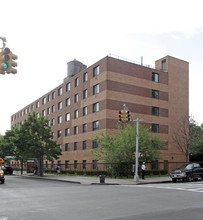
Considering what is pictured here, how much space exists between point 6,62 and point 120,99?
30.7m

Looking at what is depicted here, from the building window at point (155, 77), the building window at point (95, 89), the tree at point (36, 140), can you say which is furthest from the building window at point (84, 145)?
the building window at point (155, 77)

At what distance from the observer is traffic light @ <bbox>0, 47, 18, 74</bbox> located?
29.2 feet

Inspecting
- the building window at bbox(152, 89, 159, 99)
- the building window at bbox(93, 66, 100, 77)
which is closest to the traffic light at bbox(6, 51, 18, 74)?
the building window at bbox(93, 66, 100, 77)

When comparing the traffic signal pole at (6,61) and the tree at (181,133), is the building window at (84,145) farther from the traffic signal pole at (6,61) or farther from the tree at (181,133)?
the traffic signal pole at (6,61)

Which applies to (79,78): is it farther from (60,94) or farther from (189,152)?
(189,152)

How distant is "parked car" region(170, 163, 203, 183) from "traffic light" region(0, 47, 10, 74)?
18.7 meters

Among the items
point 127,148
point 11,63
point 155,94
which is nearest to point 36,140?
point 127,148

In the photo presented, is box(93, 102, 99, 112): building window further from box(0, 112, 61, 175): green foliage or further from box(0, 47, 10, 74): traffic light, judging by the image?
box(0, 47, 10, 74): traffic light

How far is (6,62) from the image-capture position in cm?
889

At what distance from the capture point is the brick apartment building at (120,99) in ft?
A: 127

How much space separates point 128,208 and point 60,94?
4557 centimetres

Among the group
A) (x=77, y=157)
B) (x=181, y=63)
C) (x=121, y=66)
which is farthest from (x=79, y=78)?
(x=181, y=63)

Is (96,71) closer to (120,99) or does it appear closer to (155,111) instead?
(120,99)

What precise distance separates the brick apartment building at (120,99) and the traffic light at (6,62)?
28.9m
